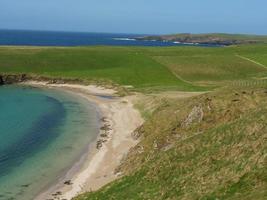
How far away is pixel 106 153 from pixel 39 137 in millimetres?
10471

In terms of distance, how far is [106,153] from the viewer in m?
47.5

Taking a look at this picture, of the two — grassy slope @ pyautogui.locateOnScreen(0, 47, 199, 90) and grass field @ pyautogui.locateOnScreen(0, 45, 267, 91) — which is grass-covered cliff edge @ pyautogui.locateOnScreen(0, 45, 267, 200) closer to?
grassy slope @ pyautogui.locateOnScreen(0, 47, 199, 90)

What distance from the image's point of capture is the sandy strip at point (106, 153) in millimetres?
36638

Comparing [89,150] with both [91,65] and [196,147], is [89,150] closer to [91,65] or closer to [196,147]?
[196,147]

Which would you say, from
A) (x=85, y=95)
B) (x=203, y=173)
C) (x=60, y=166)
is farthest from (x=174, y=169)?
(x=85, y=95)

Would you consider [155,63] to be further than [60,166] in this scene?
Yes

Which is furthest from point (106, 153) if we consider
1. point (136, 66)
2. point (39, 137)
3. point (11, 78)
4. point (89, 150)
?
point (136, 66)

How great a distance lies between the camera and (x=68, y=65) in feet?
384

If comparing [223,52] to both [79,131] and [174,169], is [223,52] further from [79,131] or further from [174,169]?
[174,169]

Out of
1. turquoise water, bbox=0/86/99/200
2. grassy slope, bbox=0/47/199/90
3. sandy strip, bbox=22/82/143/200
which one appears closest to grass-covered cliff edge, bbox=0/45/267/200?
sandy strip, bbox=22/82/143/200

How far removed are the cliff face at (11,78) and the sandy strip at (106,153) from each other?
2690 cm

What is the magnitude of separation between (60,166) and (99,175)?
4.62 meters

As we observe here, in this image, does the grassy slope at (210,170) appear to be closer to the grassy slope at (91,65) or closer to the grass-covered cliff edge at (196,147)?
the grass-covered cliff edge at (196,147)

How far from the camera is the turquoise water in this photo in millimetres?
38703
